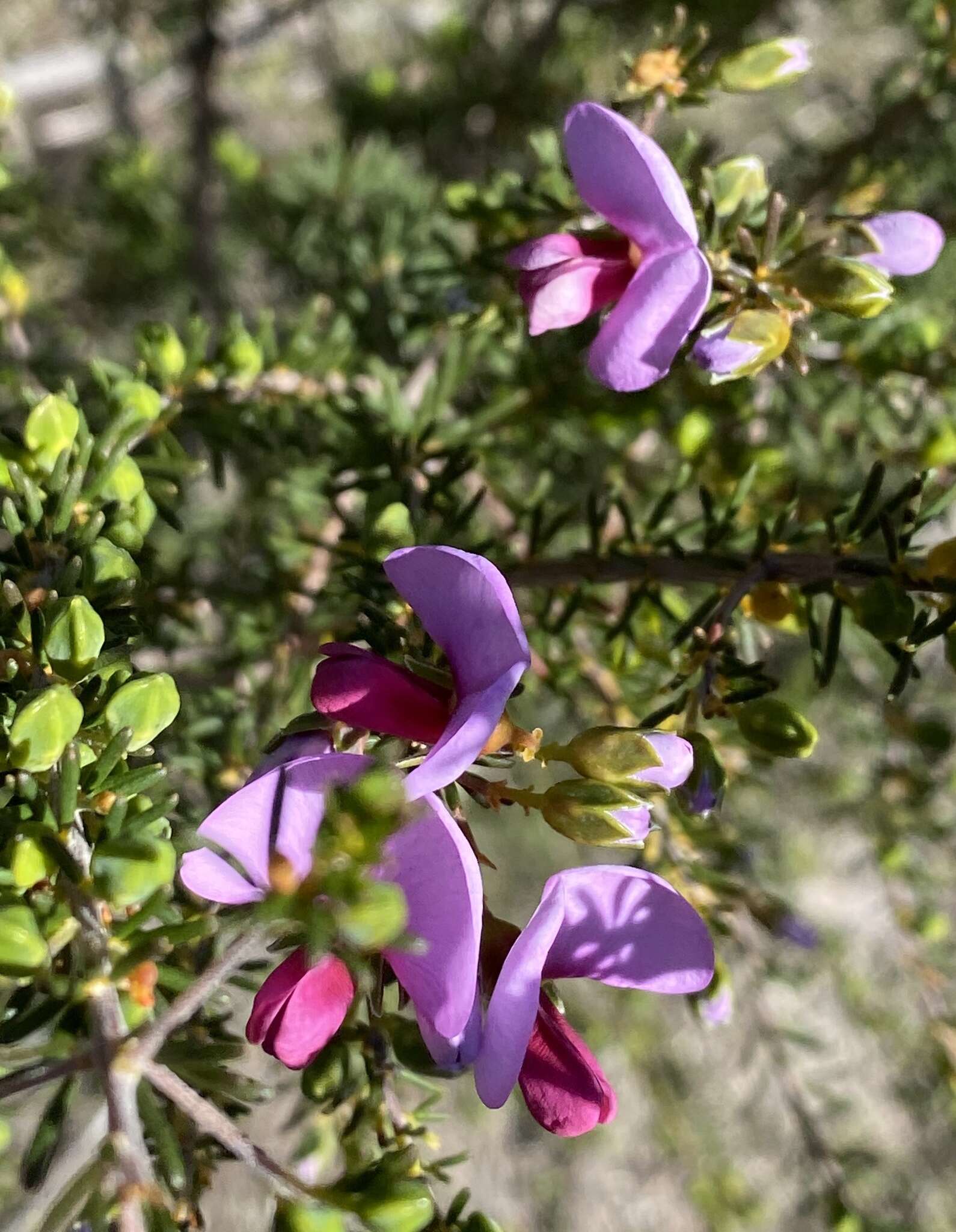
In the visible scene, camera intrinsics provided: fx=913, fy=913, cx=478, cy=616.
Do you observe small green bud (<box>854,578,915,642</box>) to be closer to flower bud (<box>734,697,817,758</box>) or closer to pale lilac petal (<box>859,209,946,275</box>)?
flower bud (<box>734,697,817,758</box>)

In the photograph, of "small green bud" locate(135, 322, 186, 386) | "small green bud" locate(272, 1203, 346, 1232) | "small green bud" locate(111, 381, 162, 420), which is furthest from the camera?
"small green bud" locate(135, 322, 186, 386)

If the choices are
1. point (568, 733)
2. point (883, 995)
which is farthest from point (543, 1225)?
point (568, 733)

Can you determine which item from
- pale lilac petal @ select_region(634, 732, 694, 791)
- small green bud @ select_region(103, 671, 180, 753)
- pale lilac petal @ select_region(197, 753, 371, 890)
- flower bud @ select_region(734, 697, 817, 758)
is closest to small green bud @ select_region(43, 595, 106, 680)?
small green bud @ select_region(103, 671, 180, 753)

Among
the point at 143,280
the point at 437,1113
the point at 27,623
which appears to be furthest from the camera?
the point at 143,280

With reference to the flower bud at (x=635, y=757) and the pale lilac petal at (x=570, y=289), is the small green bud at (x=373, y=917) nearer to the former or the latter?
the flower bud at (x=635, y=757)

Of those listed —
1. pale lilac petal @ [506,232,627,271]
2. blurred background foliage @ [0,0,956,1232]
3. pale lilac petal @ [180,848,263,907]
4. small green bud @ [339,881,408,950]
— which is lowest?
blurred background foliage @ [0,0,956,1232]

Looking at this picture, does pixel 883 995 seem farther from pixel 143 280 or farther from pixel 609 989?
pixel 143 280
